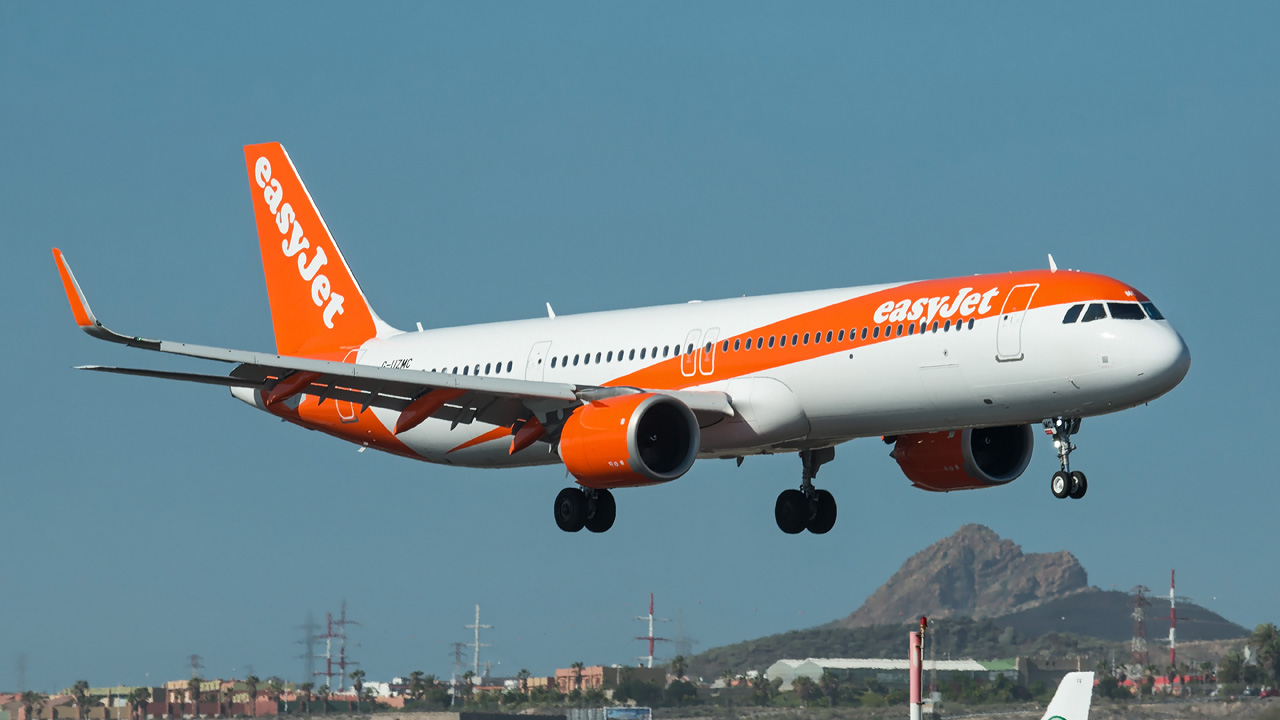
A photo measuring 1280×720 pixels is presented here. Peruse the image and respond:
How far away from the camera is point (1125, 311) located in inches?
1368

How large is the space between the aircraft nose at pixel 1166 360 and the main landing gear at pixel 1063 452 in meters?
2.48

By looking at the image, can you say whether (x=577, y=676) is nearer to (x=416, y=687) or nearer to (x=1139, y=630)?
(x=416, y=687)

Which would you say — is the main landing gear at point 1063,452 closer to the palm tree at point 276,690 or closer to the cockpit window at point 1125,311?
the cockpit window at point 1125,311

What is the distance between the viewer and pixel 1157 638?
102 metres

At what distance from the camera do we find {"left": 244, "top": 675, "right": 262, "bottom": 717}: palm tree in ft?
261

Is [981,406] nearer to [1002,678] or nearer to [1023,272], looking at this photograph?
[1023,272]

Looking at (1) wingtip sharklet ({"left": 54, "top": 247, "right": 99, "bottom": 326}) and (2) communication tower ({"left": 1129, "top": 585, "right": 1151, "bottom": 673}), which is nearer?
(1) wingtip sharklet ({"left": 54, "top": 247, "right": 99, "bottom": 326})

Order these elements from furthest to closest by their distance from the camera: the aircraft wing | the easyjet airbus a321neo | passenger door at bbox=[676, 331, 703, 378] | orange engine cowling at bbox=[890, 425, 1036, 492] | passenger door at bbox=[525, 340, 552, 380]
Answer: passenger door at bbox=[525, 340, 552, 380]
orange engine cowling at bbox=[890, 425, 1036, 492]
passenger door at bbox=[676, 331, 703, 378]
the aircraft wing
the easyjet airbus a321neo

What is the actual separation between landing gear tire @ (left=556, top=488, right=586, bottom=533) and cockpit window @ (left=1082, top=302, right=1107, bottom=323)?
46.7 feet

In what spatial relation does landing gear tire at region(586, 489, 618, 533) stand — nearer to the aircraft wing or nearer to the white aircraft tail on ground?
the aircraft wing

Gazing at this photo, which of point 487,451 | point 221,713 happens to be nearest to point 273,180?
point 487,451

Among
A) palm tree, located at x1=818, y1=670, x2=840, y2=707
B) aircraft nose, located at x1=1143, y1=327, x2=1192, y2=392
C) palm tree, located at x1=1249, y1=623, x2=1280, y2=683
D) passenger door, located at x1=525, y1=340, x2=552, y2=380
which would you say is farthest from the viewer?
palm tree, located at x1=1249, y1=623, x2=1280, y2=683

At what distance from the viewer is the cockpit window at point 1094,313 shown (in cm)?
3456

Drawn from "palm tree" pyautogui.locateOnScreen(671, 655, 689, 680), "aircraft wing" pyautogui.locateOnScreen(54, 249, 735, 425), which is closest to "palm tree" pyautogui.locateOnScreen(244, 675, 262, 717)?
"palm tree" pyautogui.locateOnScreen(671, 655, 689, 680)
